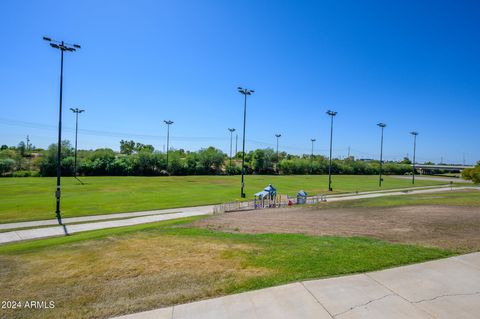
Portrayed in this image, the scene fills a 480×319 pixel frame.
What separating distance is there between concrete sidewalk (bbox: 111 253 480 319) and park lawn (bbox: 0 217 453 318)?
15.5 inches

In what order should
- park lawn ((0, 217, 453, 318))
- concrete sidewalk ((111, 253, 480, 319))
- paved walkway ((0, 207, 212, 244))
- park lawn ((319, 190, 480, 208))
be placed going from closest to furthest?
concrete sidewalk ((111, 253, 480, 319)) < park lawn ((0, 217, 453, 318)) < paved walkway ((0, 207, 212, 244)) < park lawn ((319, 190, 480, 208))

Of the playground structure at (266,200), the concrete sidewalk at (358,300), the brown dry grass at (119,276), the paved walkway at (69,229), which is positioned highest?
the concrete sidewalk at (358,300)

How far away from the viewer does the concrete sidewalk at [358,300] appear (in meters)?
5.21

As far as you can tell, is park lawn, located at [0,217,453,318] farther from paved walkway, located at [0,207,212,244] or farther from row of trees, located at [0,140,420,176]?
row of trees, located at [0,140,420,176]

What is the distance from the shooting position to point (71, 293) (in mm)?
6375

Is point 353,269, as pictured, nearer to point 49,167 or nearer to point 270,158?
point 49,167

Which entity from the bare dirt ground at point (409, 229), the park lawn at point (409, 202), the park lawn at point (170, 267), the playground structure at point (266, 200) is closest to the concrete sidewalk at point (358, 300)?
the park lawn at point (170, 267)

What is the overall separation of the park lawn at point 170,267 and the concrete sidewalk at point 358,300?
39cm

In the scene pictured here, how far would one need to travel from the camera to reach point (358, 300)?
5.65 meters

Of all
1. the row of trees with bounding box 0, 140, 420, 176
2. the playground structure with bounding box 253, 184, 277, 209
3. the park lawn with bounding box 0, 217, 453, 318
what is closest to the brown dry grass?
the park lawn with bounding box 0, 217, 453, 318

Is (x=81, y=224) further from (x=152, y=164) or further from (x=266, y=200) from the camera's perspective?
(x=152, y=164)

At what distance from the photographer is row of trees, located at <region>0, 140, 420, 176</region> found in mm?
72375

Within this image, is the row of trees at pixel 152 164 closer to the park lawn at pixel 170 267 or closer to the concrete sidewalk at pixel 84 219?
the concrete sidewalk at pixel 84 219

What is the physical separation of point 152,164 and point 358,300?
3415 inches
